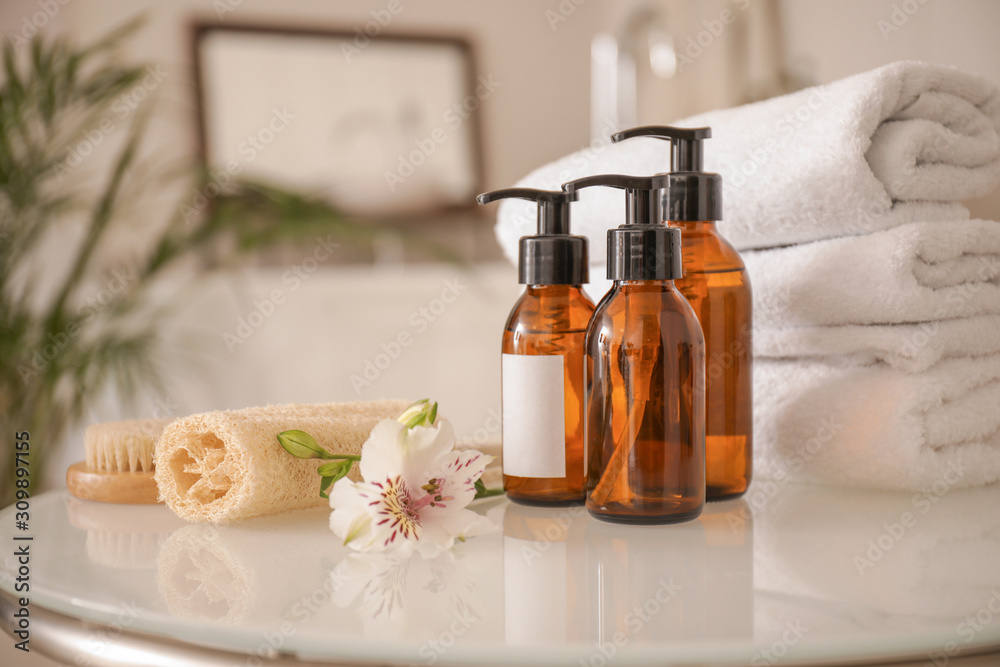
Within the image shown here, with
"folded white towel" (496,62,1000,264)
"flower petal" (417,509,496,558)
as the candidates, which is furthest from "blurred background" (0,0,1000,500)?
"flower petal" (417,509,496,558)

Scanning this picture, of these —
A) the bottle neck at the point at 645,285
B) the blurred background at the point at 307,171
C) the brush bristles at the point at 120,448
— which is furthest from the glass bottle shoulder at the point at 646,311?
the blurred background at the point at 307,171

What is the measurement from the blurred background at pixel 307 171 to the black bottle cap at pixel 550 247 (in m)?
0.77

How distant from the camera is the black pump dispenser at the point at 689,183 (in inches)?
21.6

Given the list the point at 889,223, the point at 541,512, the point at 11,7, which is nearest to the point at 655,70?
the point at 11,7

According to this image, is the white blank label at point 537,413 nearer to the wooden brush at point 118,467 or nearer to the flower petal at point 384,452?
the flower petal at point 384,452

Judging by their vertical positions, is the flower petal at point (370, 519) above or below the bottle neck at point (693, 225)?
below

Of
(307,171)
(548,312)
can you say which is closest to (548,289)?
(548,312)

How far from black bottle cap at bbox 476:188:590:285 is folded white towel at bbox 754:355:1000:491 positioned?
0.20m

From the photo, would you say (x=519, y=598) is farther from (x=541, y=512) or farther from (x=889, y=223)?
(x=889, y=223)

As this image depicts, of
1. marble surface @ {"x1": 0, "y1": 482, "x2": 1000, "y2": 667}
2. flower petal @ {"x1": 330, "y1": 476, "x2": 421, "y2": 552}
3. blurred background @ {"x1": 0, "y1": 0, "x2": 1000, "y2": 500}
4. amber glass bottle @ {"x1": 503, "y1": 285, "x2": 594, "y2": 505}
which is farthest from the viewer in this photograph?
blurred background @ {"x1": 0, "y1": 0, "x2": 1000, "y2": 500}

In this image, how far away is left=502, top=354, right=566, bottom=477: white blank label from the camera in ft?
1.74

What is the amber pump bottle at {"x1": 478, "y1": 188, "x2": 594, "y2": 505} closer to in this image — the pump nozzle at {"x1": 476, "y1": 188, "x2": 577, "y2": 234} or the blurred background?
the pump nozzle at {"x1": 476, "y1": 188, "x2": 577, "y2": 234}

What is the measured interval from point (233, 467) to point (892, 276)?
1.36 feet

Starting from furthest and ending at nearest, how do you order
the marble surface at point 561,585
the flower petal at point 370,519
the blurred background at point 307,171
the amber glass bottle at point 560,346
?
the blurred background at point 307,171
the amber glass bottle at point 560,346
the flower petal at point 370,519
the marble surface at point 561,585
